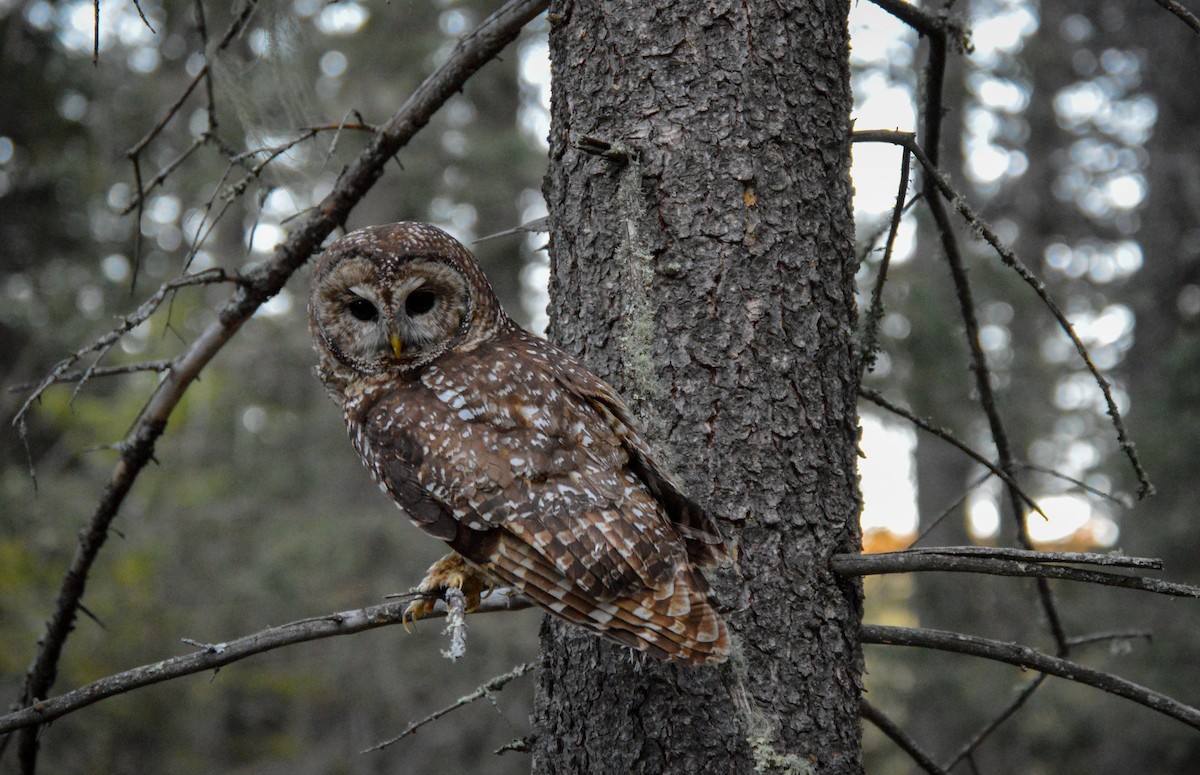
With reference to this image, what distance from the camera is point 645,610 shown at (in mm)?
2359

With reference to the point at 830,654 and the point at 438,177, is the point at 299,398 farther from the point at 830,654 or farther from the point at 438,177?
the point at 830,654

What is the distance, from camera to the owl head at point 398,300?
10.3 feet

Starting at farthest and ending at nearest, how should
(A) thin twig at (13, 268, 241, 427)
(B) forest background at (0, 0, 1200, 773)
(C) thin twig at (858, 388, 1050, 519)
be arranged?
1. (B) forest background at (0, 0, 1200, 773)
2. (C) thin twig at (858, 388, 1050, 519)
3. (A) thin twig at (13, 268, 241, 427)

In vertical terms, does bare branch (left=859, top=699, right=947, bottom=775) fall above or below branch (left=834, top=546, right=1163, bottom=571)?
below

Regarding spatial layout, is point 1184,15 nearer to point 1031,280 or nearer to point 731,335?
point 1031,280

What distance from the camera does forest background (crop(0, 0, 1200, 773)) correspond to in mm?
8500

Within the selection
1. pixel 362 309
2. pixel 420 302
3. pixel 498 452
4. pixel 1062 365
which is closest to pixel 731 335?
pixel 498 452

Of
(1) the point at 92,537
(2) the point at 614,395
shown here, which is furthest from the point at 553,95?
(1) the point at 92,537

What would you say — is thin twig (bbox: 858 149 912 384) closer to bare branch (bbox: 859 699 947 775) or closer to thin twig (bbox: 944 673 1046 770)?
bare branch (bbox: 859 699 947 775)

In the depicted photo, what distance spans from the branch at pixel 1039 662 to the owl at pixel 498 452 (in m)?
0.53

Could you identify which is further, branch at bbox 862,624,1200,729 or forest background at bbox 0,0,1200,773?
forest background at bbox 0,0,1200,773

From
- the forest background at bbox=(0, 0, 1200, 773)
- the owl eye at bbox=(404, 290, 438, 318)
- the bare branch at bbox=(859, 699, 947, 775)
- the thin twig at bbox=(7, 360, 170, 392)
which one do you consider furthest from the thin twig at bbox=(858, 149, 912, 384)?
the forest background at bbox=(0, 0, 1200, 773)

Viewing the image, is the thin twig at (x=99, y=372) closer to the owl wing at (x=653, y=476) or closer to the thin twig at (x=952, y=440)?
the owl wing at (x=653, y=476)

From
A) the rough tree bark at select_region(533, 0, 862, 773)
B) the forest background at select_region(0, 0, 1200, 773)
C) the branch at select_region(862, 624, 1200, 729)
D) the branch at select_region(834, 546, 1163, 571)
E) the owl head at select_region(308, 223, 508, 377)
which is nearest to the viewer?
the branch at select_region(834, 546, 1163, 571)
